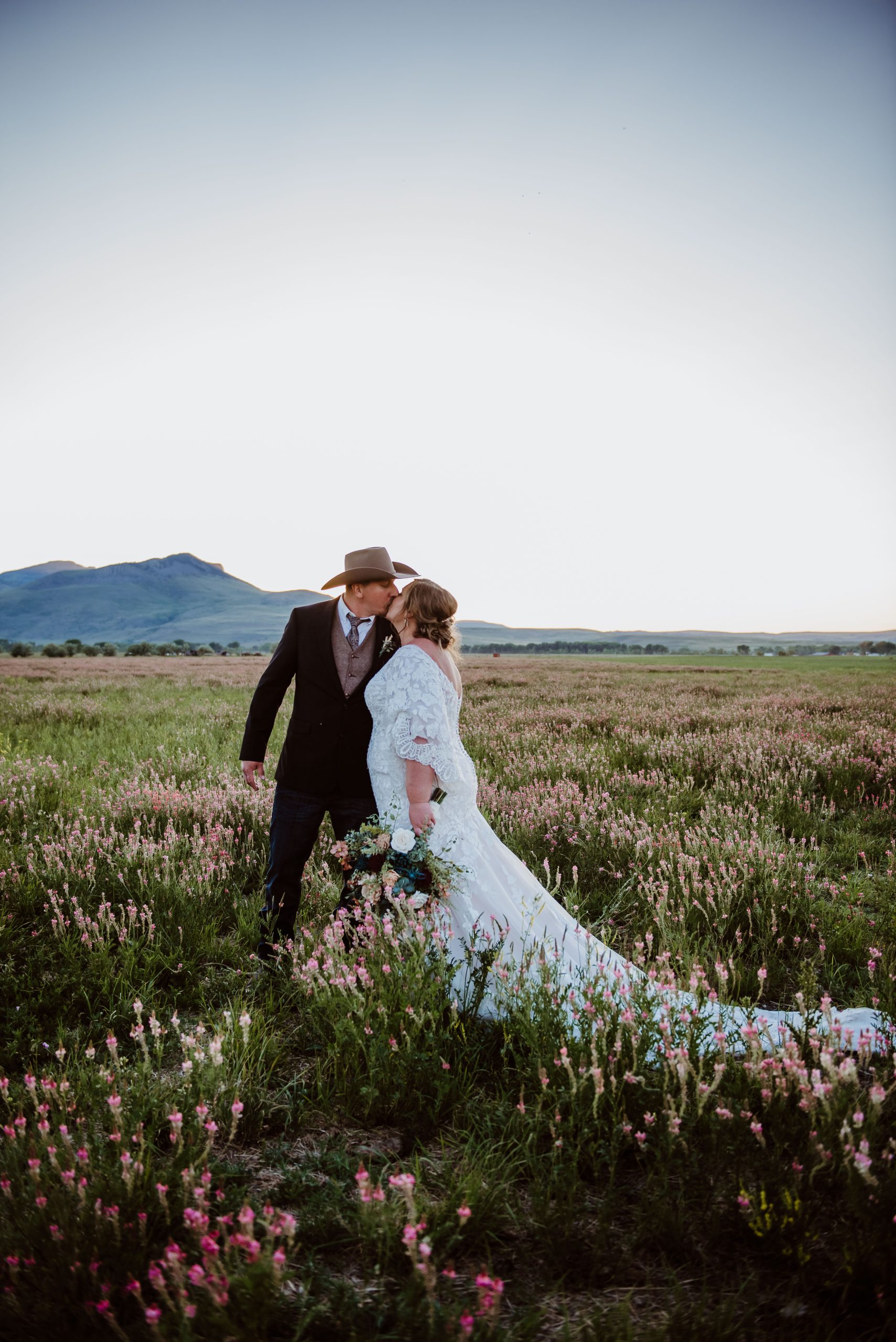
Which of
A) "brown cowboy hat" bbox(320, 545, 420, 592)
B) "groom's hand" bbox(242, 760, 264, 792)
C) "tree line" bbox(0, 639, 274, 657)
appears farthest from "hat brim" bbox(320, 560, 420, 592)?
"tree line" bbox(0, 639, 274, 657)

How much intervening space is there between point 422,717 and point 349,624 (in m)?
0.97

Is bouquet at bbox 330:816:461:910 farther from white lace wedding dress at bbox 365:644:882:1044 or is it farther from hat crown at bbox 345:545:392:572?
hat crown at bbox 345:545:392:572

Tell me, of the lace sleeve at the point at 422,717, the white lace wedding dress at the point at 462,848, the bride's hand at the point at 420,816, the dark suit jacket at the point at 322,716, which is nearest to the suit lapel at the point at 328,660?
the dark suit jacket at the point at 322,716

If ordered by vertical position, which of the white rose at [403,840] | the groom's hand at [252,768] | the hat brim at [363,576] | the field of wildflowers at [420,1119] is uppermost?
the hat brim at [363,576]

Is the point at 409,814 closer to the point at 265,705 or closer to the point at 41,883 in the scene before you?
the point at 265,705

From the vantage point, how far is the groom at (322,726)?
4.13 m

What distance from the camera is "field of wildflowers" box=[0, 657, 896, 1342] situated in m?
1.77

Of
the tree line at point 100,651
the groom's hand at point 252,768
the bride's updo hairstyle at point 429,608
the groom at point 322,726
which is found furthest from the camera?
the tree line at point 100,651

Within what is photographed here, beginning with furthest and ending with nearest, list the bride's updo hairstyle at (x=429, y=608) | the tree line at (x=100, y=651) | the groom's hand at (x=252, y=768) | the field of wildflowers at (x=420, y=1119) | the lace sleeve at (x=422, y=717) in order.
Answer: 1. the tree line at (x=100, y=651)
2. the groom's hand at (x=252, y=768)
3. the bride's updo hairstyle at (x=429, y=608)
4. the lace sleeve at (x=422, y=717)
5. the field of wildflowers at (x=420, y=1119)

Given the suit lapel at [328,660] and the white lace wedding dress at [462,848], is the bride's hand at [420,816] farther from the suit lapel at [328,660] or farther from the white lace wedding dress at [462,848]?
the suit lapel at [328,660]

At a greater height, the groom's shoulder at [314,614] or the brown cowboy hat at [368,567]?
the brown cowboy hat at [368,567]

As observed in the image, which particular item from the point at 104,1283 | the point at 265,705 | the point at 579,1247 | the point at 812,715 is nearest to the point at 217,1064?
the point at 104,1283

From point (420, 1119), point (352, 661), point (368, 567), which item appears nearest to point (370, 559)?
point (368, 567)

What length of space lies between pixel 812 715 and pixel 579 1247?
12.9 m
